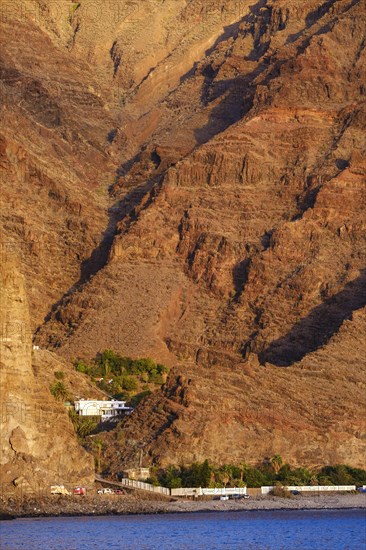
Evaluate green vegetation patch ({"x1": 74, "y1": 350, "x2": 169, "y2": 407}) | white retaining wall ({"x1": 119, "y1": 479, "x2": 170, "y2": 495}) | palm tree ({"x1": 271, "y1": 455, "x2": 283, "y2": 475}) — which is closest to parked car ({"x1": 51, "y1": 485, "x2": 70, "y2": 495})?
white retaining wall ({"x1": 119, "y1": 479, "x2": 170, "y2": 495})

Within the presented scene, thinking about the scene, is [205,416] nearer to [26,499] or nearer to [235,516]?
[235,516]

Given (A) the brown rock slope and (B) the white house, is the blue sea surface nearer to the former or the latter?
(A) the brown rock slope

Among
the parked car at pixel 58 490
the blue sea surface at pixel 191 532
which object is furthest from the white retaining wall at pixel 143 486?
the parked car at pixel 58 490

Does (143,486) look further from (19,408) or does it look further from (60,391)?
(19,408)

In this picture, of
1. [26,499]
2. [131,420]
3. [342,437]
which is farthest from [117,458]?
[26,499]

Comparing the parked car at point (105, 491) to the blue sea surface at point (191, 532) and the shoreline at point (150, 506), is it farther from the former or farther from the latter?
the blue sea surface at point (191, 532)

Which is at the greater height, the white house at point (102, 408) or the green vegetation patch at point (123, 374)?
the green vegetation patch at point (123, 374)

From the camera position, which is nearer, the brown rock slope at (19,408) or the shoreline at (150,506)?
the brown rock slope at (19,408)
